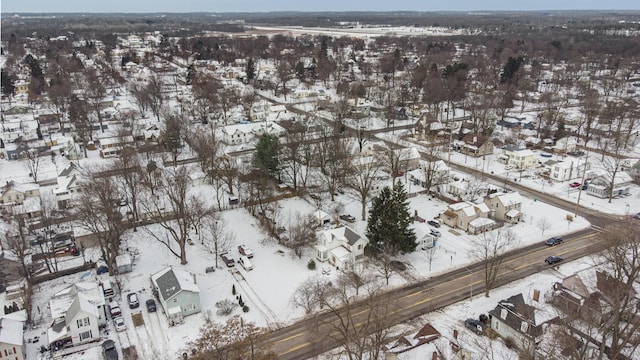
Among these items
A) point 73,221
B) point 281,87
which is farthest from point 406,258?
point 281,87

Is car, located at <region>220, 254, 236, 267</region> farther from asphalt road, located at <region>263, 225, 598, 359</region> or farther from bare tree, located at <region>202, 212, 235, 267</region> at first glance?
asphalt road, located at <region>263, 225, 598, 359</region>

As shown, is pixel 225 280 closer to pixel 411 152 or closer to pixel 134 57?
pixel 411 152

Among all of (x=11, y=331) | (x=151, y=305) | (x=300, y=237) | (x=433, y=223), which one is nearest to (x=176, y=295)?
(x=151, y=305)

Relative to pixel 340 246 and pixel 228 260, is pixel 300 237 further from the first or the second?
pixel 228 260

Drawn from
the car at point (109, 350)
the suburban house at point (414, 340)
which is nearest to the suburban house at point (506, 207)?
the suburban house at point (414, 340)

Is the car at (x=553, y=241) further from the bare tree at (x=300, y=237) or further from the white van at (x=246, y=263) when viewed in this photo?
the white van at (x=246, y=263)
